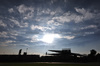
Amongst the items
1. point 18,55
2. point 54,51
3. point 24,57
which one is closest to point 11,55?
point 18,55

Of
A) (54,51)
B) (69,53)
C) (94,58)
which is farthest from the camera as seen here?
(54,51)

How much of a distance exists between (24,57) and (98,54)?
2302 inches

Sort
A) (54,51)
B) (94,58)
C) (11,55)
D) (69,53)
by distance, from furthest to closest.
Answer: (54,51), (69,53), (11,55), (94,58)

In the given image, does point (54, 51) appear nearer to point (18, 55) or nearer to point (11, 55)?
point (18, 55)

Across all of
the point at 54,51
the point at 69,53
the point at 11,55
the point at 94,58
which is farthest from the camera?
the point at 54,51

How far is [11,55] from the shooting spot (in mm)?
68000

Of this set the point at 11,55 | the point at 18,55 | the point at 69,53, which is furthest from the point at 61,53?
the point at 11,55

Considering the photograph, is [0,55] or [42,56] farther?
[42,56]

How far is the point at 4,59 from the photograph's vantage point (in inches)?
2539

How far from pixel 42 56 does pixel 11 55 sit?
81.5 feet

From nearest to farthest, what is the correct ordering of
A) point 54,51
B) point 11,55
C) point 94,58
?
point 94,58
point 11,55
point 54,51

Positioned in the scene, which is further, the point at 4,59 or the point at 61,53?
the point at 61,53

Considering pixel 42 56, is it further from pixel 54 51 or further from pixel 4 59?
pixel 4 59

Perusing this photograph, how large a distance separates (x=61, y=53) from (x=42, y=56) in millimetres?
16595
